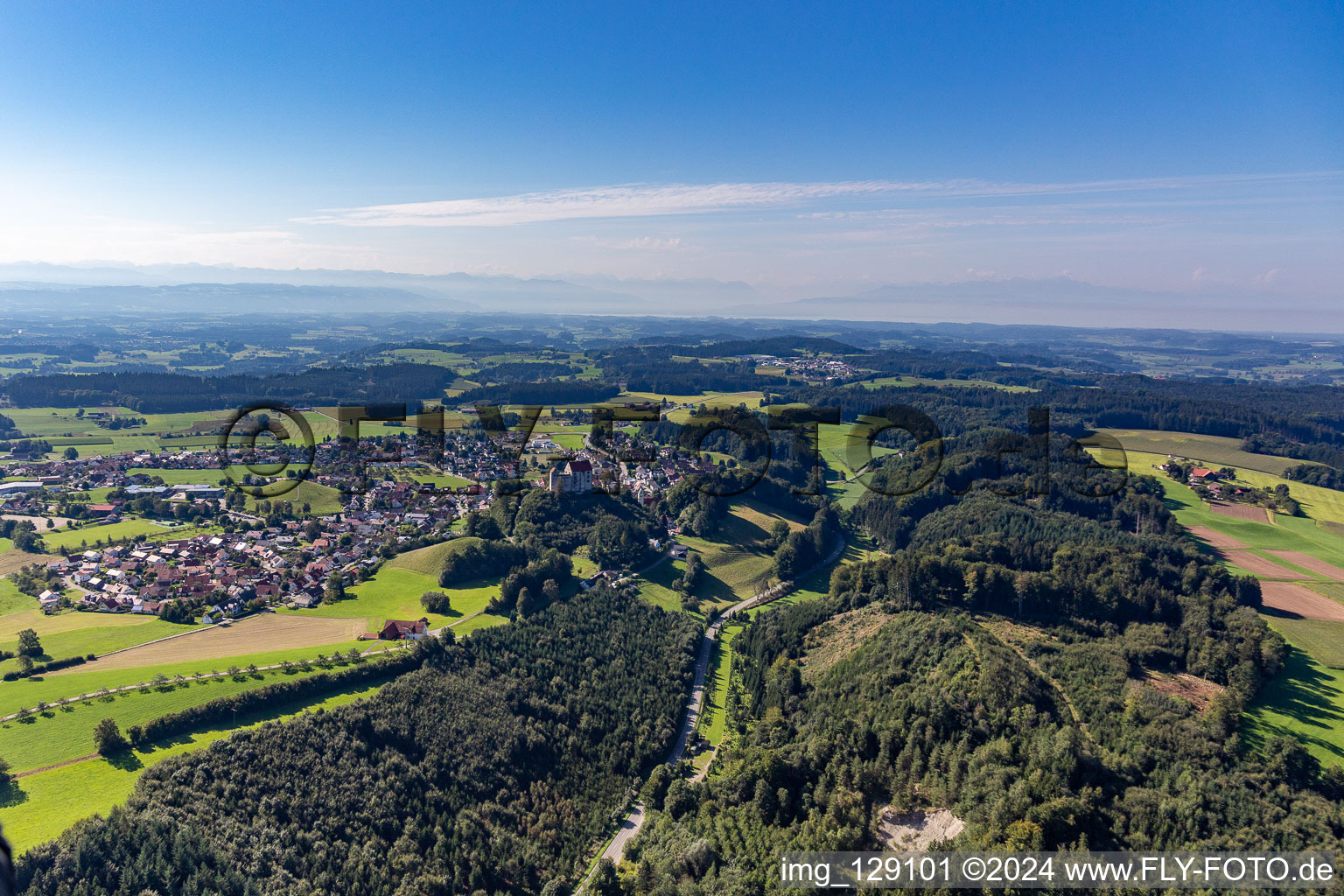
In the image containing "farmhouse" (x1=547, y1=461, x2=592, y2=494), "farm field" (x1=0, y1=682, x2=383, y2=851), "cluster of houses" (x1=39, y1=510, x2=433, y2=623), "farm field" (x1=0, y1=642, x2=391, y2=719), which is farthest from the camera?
"farmhouse" (x1=547, y1=461, x2=592, y2=494)

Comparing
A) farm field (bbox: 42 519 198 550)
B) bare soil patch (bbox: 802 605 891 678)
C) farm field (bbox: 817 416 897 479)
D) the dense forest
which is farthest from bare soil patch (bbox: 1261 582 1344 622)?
farm field (bbox: 42 519 198 550)

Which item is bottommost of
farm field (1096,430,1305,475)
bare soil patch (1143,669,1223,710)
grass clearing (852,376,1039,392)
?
bare soil patch (1143,669,1223,710)

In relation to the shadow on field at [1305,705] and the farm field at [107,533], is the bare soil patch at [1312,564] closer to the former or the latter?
the shadow on field at [1305,705]

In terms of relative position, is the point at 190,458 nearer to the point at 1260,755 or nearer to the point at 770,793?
the point at 770,793

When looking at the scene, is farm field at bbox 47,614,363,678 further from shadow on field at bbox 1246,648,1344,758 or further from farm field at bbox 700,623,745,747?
shadow on field at bbox 1246,648,1344,758

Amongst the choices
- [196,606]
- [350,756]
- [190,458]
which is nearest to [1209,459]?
[350,756]
